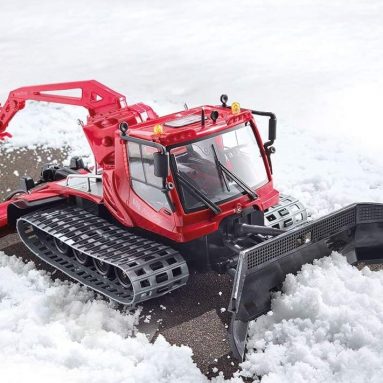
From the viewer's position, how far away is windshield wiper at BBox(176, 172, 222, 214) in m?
7.35

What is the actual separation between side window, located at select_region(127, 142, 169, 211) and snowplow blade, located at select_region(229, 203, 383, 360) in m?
1.25

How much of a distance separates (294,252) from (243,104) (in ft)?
28.3

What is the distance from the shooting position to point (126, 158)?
779cm

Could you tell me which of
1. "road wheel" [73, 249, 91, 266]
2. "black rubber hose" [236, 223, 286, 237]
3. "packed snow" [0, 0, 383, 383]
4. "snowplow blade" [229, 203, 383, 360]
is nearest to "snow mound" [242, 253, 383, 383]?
"packed snow" [0, 0, 383, 383]

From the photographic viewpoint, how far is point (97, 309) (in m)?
7.31

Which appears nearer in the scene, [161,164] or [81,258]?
[161,164]

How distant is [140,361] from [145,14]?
68.3ft

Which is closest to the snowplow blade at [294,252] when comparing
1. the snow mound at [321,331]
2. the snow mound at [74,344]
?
the snow mound at [321,331]

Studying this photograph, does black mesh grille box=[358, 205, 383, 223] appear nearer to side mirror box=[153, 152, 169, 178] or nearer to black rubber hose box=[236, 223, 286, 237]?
black rubber hose box=[236, 223, 286, 237]

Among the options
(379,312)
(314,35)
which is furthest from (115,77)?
(379,312)

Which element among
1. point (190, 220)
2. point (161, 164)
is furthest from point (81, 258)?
point (161, 164)

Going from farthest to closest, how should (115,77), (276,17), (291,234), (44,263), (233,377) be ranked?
(276,17), (115,77), (44,263), (291,234), (233,377)

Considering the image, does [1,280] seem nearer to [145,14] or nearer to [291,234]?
[291,234]

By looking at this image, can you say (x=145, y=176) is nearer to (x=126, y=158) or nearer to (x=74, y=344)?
(x=126, y=158)
